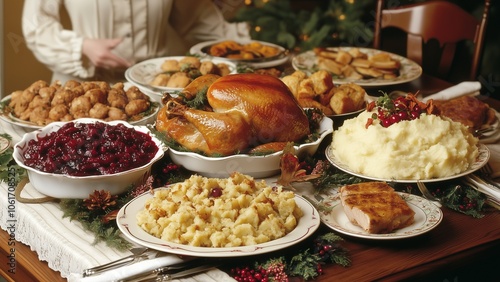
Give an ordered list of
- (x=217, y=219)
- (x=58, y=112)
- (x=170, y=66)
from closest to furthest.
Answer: (x=217, y=219) → (x=58, y=112) → (x=170, y=66)

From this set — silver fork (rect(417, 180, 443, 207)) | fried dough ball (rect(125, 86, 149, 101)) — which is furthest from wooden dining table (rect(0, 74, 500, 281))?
fried dough ball (rect(125, 86, 149, 101))

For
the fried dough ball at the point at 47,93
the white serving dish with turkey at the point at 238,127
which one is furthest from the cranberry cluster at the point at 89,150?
the fried dough ball at the point at 47,93

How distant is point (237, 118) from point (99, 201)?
1.52 feet

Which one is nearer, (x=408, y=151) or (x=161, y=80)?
(x=408, y=151)

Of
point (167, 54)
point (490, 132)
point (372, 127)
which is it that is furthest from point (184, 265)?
point (167, 54)

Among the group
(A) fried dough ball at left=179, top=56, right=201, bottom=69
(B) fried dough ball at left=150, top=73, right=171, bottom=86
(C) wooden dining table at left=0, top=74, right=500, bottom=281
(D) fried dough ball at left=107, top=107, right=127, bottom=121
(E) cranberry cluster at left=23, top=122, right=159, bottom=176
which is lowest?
(C) wooden dining table at left=0, top=74, right=500, bottom=281

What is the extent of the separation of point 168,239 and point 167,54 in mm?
2736

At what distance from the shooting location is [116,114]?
2.26 metres

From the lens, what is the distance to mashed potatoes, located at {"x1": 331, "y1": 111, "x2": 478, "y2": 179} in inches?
76.3

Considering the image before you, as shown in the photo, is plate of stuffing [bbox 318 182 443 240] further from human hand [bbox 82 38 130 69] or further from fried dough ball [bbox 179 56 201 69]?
human hand [bbox 82 38 130 69]

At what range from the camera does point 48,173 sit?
1792 millimetres

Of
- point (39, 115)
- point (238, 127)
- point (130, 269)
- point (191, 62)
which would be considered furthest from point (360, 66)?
point (130, 269)

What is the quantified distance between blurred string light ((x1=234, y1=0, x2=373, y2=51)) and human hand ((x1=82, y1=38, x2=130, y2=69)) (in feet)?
4.54

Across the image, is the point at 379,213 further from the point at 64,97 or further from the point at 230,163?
the point at 64,97
